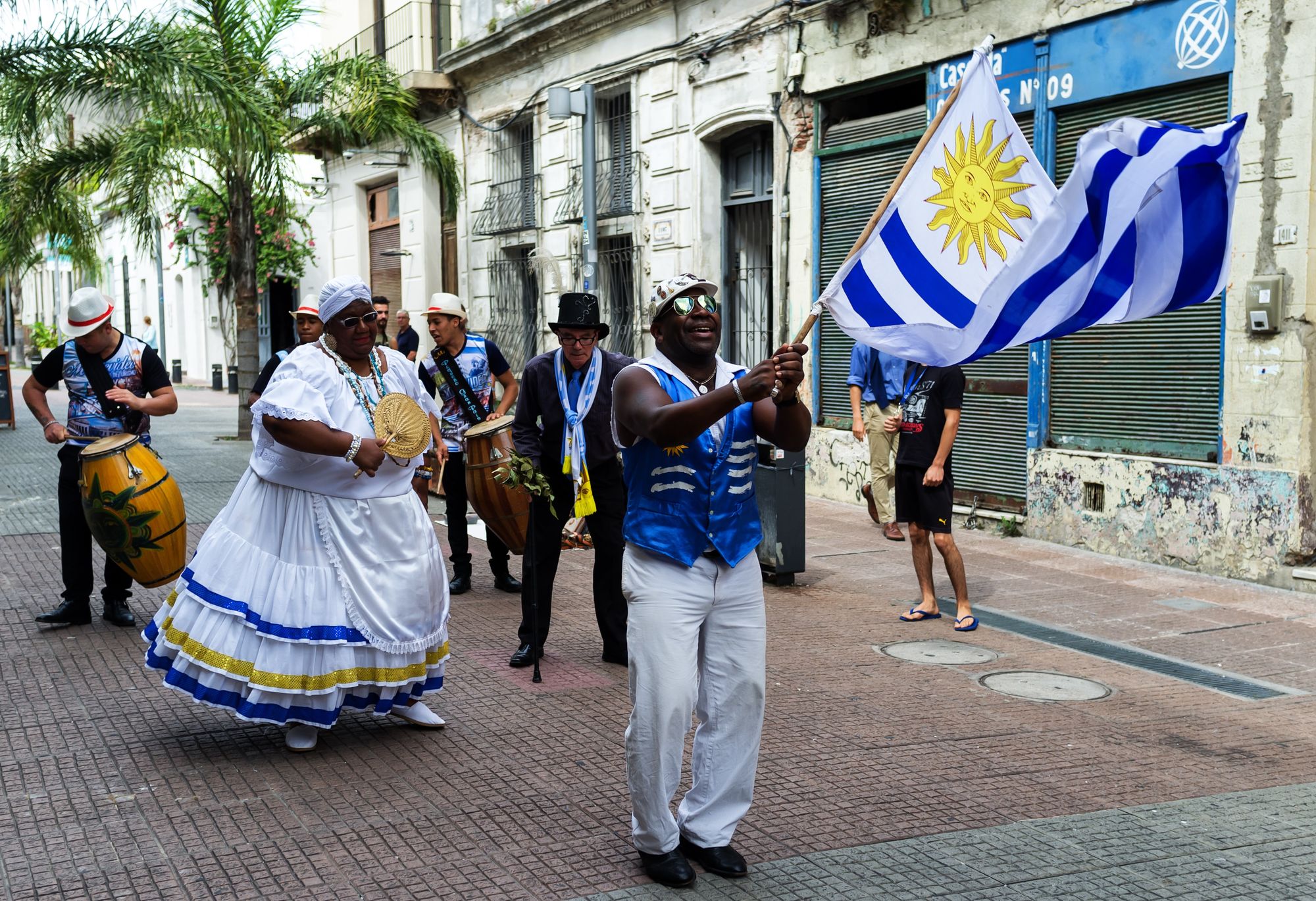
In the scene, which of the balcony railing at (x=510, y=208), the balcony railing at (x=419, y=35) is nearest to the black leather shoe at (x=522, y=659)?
the balcony railing at (x=510, y=208)

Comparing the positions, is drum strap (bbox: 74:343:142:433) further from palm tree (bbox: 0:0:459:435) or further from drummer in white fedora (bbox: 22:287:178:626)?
palm tree (bbox: 0:0:459:435)

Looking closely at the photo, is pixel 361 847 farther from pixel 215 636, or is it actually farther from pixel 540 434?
pixel 540 434

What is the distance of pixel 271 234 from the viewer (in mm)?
28094

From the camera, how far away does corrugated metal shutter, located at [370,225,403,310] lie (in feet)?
80.6

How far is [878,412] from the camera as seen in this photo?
11.8 metres

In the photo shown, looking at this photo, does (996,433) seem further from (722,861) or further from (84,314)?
(722,861)

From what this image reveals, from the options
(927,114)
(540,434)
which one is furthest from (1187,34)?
(540,434)

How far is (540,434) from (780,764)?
2413 mm

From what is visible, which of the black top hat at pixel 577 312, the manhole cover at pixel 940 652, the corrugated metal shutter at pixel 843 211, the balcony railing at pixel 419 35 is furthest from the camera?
the balcony railing at pixel 419 35

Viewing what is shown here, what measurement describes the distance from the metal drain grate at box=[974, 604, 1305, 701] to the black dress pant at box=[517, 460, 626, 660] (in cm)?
248

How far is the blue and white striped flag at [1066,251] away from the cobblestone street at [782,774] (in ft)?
5.48

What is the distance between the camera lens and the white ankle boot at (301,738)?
5480mm

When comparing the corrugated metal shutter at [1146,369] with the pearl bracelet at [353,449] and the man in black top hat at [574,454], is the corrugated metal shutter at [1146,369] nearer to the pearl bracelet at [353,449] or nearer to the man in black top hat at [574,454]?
the man in black top hat at [574,454]

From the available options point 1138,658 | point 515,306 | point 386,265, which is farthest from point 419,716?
point 386,265
